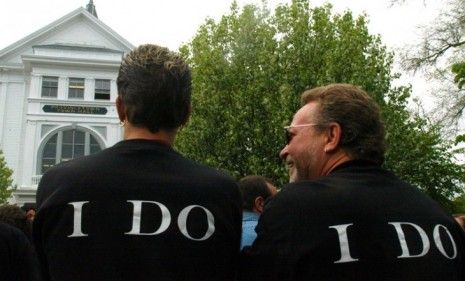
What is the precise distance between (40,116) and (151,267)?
1232 inches

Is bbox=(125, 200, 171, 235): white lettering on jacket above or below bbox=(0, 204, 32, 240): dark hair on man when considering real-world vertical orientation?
below

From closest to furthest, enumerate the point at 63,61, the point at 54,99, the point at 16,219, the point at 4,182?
the point at 16,219, the point at 4,182, the point at 54,99, the point at 63,61

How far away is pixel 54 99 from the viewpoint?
31547mm

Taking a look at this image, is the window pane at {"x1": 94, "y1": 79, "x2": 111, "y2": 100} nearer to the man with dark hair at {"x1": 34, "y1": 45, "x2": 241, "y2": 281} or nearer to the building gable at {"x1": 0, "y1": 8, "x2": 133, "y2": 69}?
the building gable at {"x1": 0, "y1": 8, "x2": 133, "y2": 69}

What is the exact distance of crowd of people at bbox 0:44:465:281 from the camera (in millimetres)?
1951

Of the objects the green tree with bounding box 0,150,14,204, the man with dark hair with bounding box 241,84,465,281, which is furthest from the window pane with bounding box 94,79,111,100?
the man with dark hair with bounding box 241,84,465,281

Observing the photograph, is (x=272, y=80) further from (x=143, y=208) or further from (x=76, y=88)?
(x=143, y=208)

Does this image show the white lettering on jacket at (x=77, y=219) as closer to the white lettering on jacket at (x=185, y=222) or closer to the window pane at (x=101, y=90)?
the white lettering on jacket at (x=185, y=222)

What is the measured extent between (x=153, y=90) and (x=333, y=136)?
698 millimetres

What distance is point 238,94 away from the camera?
2002 centimetres

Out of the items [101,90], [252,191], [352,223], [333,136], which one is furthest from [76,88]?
[352,223]

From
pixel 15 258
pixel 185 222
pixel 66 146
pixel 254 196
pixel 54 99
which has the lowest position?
pixel 15 258

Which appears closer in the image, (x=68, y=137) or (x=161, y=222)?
(x=161, y=222)

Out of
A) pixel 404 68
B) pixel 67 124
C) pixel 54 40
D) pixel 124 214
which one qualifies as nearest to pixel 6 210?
pixel 124 214
